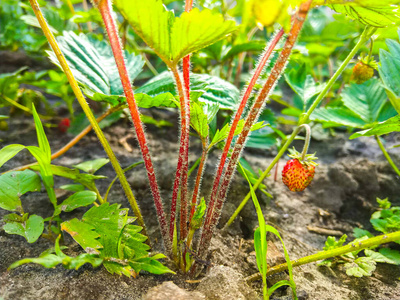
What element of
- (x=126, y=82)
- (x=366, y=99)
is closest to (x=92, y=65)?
(x=126, y=82)

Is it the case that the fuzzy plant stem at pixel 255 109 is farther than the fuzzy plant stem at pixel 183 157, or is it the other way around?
the fuzzy plant stem at pixel 183 157

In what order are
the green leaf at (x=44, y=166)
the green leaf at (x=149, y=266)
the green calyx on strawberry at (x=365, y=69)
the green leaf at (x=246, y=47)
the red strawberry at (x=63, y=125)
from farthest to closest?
the red strawberry at (x=63, y=125) < the green leaf at (x=246, y=47) < the green calyx on strawberry at (x=365, y=69) < the green leaf at (x=44, y=166) < the green leaf at (x=149, y=266)

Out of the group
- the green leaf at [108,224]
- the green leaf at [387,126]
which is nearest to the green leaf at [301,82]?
the green leaf at [387,126]

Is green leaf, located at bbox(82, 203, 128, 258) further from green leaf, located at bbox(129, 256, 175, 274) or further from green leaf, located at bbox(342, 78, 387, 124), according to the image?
green leaf, located at bbox(342, 78, 387, 124)

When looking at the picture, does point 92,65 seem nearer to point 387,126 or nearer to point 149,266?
point 149,266

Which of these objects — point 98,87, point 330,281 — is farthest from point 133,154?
point 330,281

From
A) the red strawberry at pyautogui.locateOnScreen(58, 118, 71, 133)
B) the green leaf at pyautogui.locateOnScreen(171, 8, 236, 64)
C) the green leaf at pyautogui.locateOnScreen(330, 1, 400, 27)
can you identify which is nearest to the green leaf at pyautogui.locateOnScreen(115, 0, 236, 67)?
the green leaf at pyautogui.locateOnScreen(171, 8, 236, 64)

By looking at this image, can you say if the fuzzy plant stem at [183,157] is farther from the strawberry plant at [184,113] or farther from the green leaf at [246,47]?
the green leaf at [246,47]
